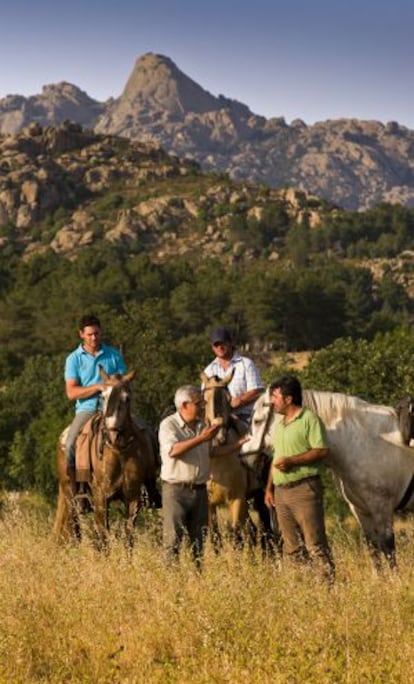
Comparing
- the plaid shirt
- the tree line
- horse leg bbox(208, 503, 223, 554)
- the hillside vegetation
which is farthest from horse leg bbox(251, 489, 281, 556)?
the hillside vegetation

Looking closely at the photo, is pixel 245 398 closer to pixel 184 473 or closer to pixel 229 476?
pixel 229 476

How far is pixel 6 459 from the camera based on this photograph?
191 ft

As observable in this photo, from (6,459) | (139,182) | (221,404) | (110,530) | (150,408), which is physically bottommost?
(6,459)

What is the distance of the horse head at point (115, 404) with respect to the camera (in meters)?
9.70

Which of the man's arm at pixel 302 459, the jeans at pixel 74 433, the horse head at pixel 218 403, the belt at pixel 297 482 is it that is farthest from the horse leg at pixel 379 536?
the jeans at pixel 74 433

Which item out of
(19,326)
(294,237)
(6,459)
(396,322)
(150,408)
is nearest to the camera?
(150,408)

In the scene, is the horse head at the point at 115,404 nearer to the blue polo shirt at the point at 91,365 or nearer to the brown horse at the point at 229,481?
the blue polo shirt at the point at 91,365

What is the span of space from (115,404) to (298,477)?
8.31 feet

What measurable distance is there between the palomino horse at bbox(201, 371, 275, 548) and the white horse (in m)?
0.48

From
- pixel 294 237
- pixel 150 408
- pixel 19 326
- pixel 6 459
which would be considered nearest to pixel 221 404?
pixel 150 408

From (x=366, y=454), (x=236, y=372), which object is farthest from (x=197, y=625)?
(x=236, y=372)

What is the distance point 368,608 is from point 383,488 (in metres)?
2.45

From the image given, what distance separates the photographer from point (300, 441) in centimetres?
825

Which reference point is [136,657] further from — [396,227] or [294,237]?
[396,227]
